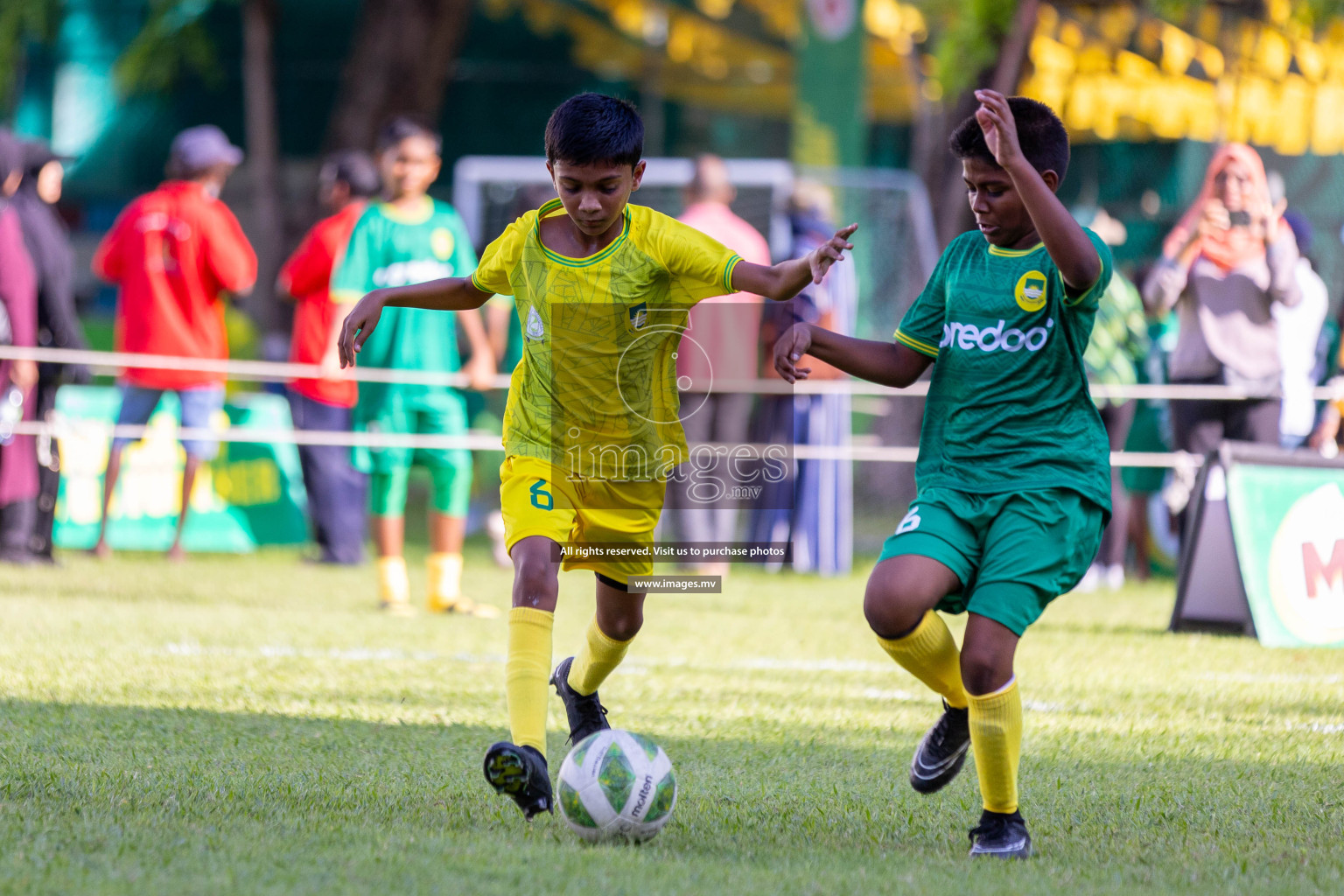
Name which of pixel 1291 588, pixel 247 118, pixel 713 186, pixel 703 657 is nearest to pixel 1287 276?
pixel 1291 588

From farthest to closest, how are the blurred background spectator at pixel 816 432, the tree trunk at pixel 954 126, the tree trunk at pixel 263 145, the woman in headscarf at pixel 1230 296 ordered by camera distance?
the tree trunk at pixel 263 145
the tree trunk at pixel 954 126
the blurred background spectator at pixel 816 432
the woman in headscarf at pixel 1230 296

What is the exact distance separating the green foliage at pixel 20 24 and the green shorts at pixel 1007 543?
17.7 meters

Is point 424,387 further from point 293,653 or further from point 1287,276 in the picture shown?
point 1287,276

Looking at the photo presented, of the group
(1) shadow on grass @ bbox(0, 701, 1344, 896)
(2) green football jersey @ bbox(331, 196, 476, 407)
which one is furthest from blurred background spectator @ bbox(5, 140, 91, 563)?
(1) shadow on grass @ bbox(0, 701, 1344, 896)

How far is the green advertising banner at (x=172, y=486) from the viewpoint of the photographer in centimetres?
1099

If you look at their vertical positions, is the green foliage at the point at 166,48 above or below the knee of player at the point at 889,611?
above

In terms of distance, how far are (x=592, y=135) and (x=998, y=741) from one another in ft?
6.11

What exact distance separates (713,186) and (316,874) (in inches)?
288

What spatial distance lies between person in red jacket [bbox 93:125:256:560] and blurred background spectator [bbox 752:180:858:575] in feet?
12.1

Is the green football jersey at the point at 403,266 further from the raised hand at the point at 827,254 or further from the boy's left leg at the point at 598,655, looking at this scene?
the raised hand at the point at 827,254

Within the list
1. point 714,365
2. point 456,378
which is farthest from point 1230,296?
point 456,378

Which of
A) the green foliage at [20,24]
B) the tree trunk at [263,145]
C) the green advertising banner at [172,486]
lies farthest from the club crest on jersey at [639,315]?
the green foliage at [20,24]

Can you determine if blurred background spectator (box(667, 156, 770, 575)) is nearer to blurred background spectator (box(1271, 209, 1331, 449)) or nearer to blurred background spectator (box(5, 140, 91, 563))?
blurred background spectator (box(1271, 209, 1331, 449))

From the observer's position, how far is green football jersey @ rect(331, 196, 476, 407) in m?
8.61
